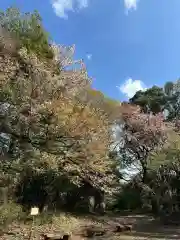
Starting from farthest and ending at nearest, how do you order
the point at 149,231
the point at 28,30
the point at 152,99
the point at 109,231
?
the point at 152,99 → the point at 149,231 → the point at 109,231 → the point at 28,30

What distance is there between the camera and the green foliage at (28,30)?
12524mm

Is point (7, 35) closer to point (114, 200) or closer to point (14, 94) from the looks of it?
point (14, 94)

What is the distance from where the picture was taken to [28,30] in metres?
13.0

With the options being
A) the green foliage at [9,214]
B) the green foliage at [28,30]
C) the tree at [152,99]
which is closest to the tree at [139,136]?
the tree at [152,99]

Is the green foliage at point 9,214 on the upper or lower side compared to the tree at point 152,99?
lower

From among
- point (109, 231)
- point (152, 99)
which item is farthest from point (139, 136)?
point (109, 231)

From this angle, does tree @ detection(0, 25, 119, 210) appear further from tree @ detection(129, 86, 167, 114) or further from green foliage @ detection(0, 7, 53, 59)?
tree @ detection(129, 86, 167, 114)

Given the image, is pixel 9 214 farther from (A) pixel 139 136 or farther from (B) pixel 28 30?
(A) pixel 139 136

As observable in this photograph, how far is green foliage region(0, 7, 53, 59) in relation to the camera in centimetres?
1252

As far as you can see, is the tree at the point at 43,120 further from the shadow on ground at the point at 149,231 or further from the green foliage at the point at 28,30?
the shadow on ground at the point at 149,231

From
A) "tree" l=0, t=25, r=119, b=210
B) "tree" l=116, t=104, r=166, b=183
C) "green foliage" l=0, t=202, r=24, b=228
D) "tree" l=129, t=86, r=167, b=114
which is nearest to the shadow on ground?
"green foliage" l=0, t=202, r=24, b=228

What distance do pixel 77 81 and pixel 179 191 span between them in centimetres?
1235

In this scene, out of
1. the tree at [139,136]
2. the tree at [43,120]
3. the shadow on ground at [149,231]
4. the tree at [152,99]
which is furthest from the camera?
the tree at [152,99]

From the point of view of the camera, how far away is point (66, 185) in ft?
70.1
